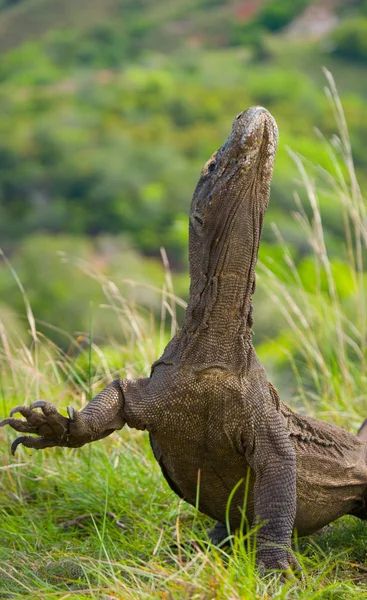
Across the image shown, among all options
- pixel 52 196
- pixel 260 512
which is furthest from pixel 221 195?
pixel 52 196

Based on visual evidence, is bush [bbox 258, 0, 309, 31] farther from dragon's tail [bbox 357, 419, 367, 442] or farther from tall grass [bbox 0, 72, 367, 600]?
dragon's tail [bbox 357, 419, 367, 442]

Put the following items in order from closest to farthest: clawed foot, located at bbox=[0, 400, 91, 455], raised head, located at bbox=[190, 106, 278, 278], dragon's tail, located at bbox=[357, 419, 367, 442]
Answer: clawed foot, located at bbox=[0, 400, 91, 455], raised head, located at bbox=[190, 106, 278, 278], dragon's tail, located at bbox=[357, 419, 367, 442]

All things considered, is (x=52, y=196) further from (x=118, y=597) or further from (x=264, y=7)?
(x=118, y=597)

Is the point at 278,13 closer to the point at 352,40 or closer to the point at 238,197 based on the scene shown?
the point at 352,40

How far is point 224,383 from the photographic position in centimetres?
363

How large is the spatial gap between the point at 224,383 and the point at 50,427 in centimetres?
65

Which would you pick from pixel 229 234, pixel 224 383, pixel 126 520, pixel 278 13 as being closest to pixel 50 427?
pixel 224 383

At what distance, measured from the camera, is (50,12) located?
888 inches

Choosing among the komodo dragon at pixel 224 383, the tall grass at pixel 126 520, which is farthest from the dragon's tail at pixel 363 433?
the komodo dragon at pixel 224 383

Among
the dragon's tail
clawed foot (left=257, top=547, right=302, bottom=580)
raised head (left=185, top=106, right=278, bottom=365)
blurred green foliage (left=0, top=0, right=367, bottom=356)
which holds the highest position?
blurred green foliage (left=0, top=0, right=367, bottom=356)

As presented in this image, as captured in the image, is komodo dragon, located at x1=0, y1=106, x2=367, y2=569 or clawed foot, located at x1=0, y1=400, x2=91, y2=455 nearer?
clawed foot, located at x1=0, y1=400, x2=91, y2=455

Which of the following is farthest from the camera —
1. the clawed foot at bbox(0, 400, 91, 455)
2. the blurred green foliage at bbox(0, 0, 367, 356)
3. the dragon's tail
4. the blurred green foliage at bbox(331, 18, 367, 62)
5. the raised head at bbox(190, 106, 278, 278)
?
the blurred green foliage at bbox(331, 18, 367, 62)

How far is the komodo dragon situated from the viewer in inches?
142

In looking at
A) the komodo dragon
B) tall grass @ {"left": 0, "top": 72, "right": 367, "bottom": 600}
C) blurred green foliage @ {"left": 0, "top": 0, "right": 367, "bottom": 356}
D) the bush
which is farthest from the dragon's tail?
the bush
